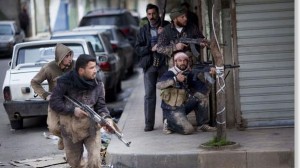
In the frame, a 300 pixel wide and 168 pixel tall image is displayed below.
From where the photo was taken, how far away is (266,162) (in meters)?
8.67

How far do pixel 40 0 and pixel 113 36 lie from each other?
2756cm

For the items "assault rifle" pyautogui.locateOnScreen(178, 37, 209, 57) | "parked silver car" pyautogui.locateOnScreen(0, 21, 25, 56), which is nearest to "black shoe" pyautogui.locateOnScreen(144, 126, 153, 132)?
"assault rifle" pyautogui.locateOnScreen(178, 37, 209, 57)

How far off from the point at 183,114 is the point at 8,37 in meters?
A: 22.2

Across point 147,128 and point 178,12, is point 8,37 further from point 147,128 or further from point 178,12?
point 178,12

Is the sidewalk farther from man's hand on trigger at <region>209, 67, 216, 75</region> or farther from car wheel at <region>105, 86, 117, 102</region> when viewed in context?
car wheel at <region>105, 86, 117, 102</region>

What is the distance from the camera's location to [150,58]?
10.7m

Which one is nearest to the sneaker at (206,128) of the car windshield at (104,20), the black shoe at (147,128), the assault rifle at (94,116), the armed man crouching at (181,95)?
the armed man crouching at (181,95)

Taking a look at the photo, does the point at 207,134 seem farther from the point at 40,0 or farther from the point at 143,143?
the point at 40,0

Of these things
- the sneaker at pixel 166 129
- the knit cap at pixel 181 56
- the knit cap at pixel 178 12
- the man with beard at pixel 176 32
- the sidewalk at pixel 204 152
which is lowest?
the sidewalk at pixel 204 152

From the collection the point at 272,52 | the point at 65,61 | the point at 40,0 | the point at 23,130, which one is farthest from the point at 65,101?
the point at 40,0

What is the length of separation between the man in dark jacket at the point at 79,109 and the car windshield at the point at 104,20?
57.2 feet

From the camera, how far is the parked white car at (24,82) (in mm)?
12438

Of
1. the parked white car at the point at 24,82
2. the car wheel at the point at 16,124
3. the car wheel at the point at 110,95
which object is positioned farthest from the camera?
the car wheel at the point at 110,95

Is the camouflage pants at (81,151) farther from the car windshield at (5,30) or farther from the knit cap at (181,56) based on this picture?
the car windshield at (5,30)
